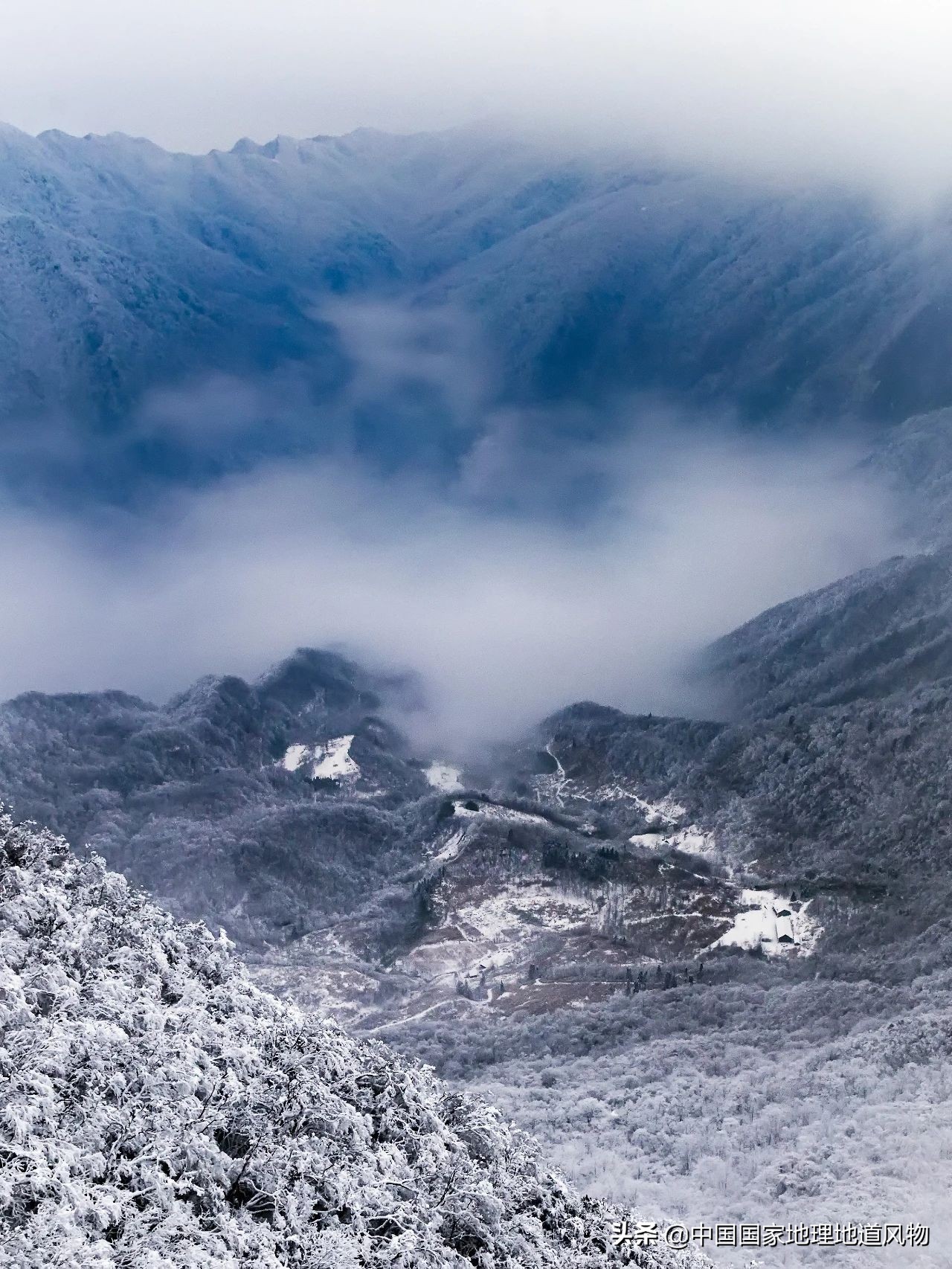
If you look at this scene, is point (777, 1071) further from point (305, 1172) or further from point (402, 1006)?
point (305, 1172)

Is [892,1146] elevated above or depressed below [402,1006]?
below

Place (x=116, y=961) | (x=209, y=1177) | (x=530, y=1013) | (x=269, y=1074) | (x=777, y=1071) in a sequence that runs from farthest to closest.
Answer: (x=530, y=1013) < (x=777, y=1071) < (x=116, y=961) < (x=269, y=1074) < (x=209, y=1177)

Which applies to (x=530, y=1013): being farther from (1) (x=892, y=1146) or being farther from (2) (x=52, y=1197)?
(2) (x=52, y=1197)

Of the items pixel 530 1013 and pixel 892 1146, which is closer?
pixel 892 1146

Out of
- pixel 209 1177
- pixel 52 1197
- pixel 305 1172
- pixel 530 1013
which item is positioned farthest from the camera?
pixel 530 1013

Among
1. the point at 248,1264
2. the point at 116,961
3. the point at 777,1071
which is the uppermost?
the point at 777,1071

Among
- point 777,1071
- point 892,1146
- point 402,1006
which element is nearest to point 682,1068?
point 777,1071
